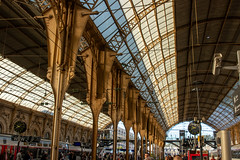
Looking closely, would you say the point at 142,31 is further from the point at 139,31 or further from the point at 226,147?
the point at 226,147

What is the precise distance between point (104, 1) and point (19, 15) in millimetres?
7877

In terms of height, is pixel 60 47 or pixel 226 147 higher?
pixel 60 47

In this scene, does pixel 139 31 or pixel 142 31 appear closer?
pixel 139 31

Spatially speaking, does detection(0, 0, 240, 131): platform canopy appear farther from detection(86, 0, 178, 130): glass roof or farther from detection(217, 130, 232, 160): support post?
detection(217, 130, 232, 160): support post

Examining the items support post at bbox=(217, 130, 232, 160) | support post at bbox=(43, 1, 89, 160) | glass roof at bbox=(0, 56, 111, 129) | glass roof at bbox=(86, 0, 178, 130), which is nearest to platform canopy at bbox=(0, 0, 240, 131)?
glass roof at bbox=(86, 0, 178, 130)

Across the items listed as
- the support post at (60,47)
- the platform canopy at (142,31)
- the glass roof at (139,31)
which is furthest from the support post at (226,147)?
the platform canopy at (142,31)

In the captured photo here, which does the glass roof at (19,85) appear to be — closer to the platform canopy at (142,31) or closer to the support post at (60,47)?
the platform canopy at (142,31)

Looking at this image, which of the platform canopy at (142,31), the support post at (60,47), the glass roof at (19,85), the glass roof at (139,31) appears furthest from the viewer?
the glass roof at (19,85)

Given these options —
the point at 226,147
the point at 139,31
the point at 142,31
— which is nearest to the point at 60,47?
the point at 226,147

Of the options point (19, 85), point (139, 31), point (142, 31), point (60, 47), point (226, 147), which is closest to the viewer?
point (226, 147)

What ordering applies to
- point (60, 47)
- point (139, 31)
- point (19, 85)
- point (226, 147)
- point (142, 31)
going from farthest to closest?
point (19, 85) → point (142, 31) → point (139, 31) → point (60, 47) → point (226, 147)

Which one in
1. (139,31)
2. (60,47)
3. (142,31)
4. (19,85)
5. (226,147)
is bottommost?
(226,147)

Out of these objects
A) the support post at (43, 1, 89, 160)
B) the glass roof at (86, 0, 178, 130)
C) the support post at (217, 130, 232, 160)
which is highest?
the glass roof at (86, 0, 178, 130)

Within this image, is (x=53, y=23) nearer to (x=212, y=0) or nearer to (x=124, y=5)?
(x=124, y=5)
